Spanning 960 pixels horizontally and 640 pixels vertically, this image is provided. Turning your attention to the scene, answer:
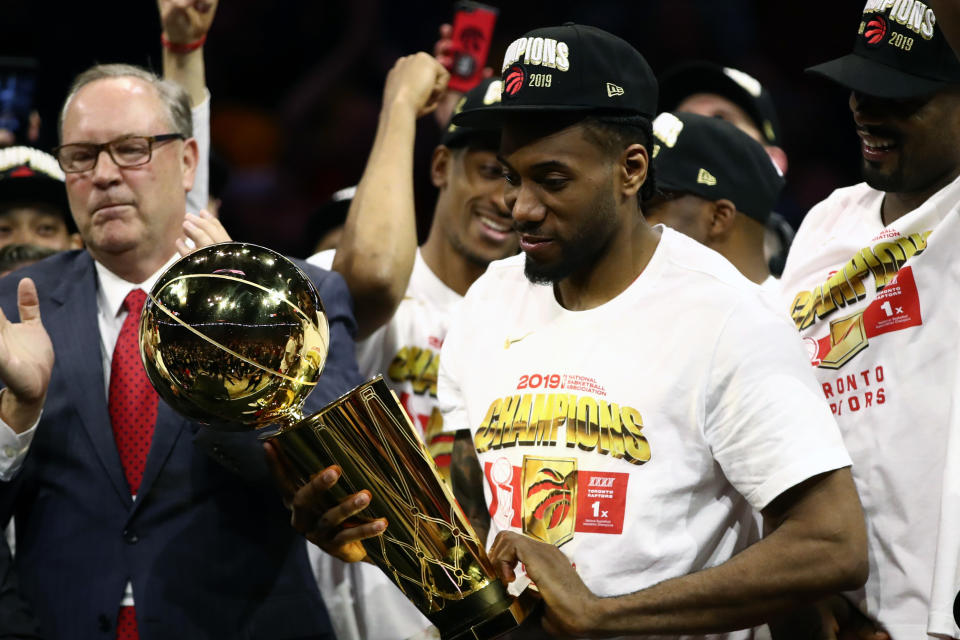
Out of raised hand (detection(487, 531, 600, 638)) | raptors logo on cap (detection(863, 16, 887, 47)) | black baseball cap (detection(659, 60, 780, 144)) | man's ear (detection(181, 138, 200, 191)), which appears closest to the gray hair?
man's ear (detection(181, 138, 200, 191))

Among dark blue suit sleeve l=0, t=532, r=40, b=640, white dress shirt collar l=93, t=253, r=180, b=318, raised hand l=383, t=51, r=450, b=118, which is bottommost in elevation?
dark blue suit sleeve l=0, t=532, r=40, b=640

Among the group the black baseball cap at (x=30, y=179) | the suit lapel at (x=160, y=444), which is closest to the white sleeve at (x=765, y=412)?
the suit lapel at (x=160, y=444)

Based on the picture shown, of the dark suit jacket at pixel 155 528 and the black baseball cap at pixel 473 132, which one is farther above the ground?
the black baseball cap at pixel 473 132

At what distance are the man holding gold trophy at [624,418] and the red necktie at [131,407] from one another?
0.63 meters

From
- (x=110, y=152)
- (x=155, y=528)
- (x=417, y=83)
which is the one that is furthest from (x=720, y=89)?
(x=155, y=528)

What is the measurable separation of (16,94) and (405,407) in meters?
1.92

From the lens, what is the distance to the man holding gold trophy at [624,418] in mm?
1965

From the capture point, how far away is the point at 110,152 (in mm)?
2791

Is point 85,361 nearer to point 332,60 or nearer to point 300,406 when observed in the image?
point 300,406

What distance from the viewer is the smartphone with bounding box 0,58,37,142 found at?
3953 millimetres

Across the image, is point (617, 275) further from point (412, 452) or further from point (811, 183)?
point (811, 183)

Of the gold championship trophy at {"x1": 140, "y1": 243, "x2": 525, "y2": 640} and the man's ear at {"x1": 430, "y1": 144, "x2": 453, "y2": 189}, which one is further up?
the man's ear at {"x1": 430, "y1": 144, "x2": 453, "y2": 189}

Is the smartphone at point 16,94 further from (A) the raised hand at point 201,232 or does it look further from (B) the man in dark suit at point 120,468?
(A) the raised hand at point 201,232

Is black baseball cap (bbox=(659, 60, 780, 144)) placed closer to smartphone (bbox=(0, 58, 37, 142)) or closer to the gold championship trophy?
smartphone (bbox=(0, 58, 37, 142))
